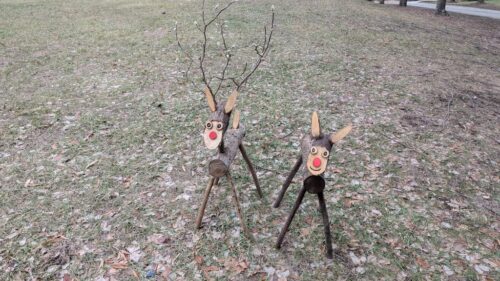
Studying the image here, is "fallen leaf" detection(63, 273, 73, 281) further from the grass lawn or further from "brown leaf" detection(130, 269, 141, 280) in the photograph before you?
"brown leaf" detection(130, 269, 141, 280)

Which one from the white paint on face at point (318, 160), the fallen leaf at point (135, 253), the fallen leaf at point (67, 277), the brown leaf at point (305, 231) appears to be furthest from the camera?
the brown leaf at point (305, 231)

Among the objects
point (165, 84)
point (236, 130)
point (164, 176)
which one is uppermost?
point (236, 130)

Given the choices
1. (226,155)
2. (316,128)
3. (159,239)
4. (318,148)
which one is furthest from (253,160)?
(318,148)

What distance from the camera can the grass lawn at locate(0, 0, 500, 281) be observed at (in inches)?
135

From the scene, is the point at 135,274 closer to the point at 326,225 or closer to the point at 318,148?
the point at 326,225

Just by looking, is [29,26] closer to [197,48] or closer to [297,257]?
[197,48]

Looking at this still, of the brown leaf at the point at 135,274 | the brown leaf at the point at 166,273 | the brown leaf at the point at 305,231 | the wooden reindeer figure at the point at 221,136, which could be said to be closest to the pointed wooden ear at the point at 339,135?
the wooden reindeer figure at the point at 221,136

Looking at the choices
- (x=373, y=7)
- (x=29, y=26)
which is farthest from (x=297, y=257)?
(x=373, y=7)

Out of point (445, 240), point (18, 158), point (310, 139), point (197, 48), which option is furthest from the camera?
point (197, 48)

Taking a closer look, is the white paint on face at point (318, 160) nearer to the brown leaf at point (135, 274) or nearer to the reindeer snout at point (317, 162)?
the reindeer snout at point (317, 162)

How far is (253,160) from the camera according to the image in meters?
4.91

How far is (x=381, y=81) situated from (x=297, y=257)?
562cm

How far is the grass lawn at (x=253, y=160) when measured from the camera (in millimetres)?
3430

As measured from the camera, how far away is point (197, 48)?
9.62 metres
